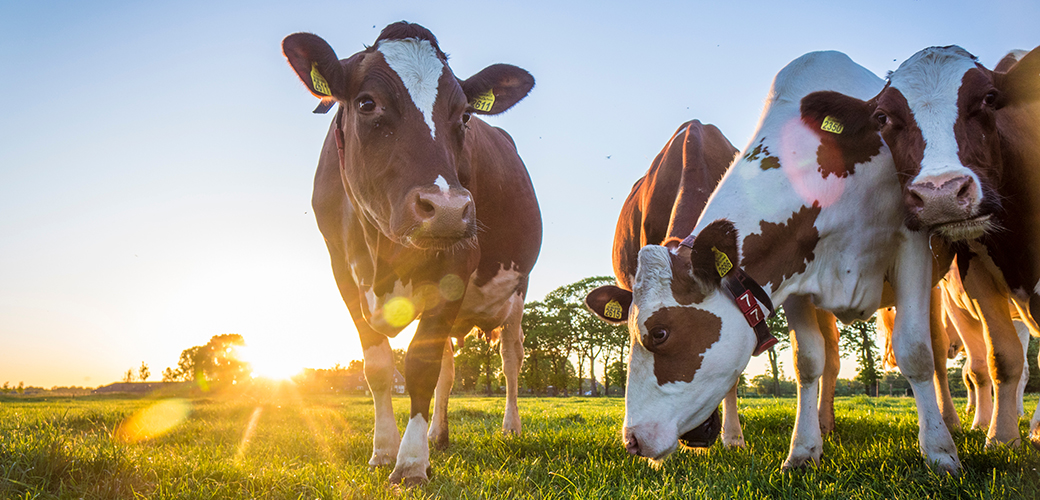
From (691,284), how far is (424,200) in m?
1.57

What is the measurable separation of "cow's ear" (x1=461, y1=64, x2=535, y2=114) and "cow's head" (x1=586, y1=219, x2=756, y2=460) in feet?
5.85

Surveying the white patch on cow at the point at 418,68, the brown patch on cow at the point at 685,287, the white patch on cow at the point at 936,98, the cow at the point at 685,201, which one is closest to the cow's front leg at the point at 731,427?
the cow at the point at 685,201

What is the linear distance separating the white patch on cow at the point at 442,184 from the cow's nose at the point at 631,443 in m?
1.71

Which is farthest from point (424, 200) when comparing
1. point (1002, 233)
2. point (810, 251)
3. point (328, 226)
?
point (1002, 233)

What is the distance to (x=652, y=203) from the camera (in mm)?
5477

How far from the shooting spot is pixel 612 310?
12.7ft

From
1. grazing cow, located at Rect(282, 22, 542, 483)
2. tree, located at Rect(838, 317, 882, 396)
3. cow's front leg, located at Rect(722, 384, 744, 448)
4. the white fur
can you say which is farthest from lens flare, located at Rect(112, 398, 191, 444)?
tree, located at Rect(838, 317, 882, 396)

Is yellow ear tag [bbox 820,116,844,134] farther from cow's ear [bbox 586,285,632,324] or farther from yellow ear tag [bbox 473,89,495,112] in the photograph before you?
yellow ear tag [bbox 473,89,495,112]

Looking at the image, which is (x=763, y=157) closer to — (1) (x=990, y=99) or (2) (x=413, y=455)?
(1) (x=990, y=99)

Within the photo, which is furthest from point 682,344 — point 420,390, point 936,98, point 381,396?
point 381,396

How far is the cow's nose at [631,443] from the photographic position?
11.4 feet

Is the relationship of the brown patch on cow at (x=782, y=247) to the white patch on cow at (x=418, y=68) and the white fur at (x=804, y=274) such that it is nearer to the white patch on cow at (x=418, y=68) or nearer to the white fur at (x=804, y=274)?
the white fur at (x=804, y=274)

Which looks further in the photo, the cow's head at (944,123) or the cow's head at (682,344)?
the cow's head at (682,344)

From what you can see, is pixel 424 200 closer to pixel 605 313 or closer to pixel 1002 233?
pixel 605 313
